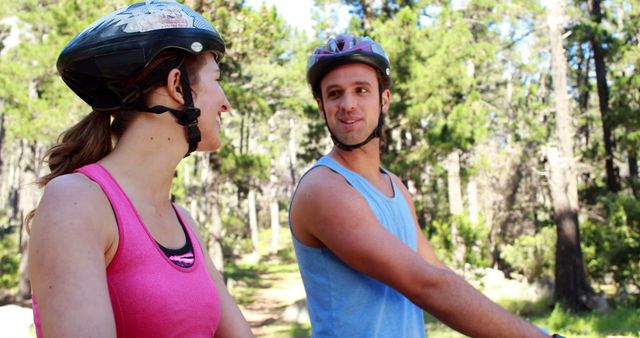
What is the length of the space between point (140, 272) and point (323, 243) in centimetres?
94

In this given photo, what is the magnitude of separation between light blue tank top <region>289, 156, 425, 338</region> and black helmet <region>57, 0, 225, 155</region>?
780 mm

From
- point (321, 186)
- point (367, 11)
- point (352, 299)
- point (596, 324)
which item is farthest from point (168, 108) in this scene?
point (367, 11)

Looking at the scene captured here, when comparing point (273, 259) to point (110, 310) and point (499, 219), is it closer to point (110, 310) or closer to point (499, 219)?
point (499, 219)

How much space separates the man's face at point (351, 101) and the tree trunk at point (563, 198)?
46.2 feet

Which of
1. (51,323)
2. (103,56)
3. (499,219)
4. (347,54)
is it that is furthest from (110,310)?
(499,219)

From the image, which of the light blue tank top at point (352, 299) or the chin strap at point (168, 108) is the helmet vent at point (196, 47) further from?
the light blue tank top at point (352, 299)

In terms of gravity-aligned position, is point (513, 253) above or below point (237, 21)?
below

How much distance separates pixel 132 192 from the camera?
162 cm

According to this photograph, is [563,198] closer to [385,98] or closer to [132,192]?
[385,98]

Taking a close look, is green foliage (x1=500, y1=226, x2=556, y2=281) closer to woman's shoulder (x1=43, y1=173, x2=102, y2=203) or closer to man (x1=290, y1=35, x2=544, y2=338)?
man (x1=290, y1=35, x2=544, y2=338)

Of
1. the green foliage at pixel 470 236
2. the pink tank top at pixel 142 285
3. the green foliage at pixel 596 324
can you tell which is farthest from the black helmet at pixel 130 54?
the green foliage at pixel 470 236

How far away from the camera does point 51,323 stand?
4.30ft

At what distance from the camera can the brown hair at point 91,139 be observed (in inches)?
67.1

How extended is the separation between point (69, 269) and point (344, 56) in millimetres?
1670
